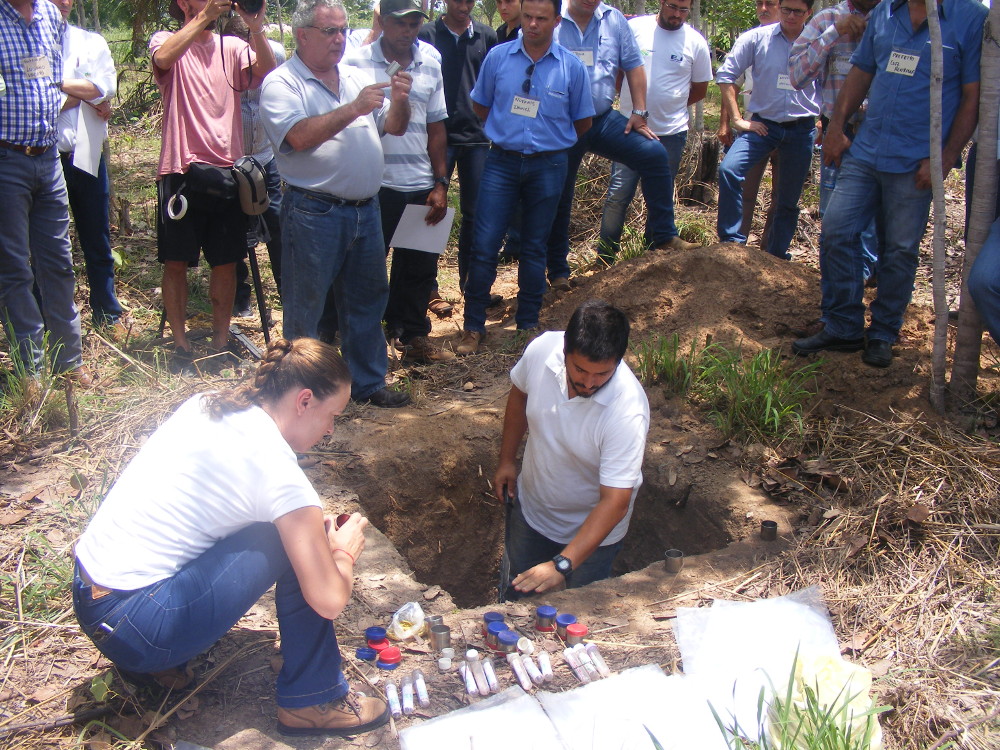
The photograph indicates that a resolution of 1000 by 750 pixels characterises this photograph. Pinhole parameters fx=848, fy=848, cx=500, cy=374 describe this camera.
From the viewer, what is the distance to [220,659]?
107 inches

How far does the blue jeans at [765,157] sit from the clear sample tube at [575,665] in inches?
151

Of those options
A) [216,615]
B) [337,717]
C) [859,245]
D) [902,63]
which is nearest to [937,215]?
[859,245]

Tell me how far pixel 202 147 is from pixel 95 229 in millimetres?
942

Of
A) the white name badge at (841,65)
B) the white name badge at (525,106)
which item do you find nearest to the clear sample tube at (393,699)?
the white name badge at (525,106)

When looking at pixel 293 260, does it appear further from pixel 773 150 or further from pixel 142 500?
pixel 773 150

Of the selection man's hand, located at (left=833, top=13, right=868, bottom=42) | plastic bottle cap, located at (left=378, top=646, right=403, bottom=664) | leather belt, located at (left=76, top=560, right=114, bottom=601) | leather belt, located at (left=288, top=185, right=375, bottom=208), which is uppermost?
man's hand, located at (left=833, top=13, right=868, bottom=42)

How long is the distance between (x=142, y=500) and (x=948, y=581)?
2676 millimetres

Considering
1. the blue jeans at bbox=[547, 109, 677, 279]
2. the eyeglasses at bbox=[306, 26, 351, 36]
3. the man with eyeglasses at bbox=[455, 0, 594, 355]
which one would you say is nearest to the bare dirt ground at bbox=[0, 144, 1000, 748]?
the blue jeans at bbox=[547, 109, 677, 279]

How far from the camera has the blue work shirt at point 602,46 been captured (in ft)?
17.5

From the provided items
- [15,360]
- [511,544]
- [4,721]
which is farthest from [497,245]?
[4,721]

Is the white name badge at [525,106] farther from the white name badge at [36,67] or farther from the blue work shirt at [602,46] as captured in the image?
the white name badge at [36,67]

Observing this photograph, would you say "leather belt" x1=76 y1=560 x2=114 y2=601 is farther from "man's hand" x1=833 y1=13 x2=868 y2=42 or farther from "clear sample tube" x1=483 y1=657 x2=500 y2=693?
"man's hand" x1=833 y1=13 x2=868 y2=42

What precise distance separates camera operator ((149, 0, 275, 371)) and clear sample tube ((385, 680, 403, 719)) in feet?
9.03

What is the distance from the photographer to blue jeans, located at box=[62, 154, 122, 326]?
16.0 ft
